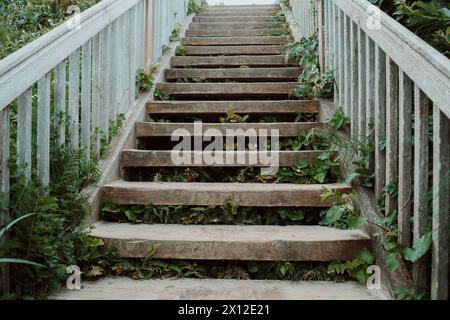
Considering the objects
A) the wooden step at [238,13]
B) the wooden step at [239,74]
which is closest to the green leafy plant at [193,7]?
the wooden step at [238,13]

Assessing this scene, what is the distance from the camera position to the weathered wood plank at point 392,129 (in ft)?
6.09

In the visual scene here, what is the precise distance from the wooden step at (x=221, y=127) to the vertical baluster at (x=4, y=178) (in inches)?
52.0

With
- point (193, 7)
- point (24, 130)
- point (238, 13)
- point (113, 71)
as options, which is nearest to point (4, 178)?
point (24, 130)

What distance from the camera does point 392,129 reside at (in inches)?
73.1

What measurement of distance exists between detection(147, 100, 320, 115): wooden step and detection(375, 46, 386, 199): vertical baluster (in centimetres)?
107

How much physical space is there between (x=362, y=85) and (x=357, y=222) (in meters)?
0.81

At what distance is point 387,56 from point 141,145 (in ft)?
6.00

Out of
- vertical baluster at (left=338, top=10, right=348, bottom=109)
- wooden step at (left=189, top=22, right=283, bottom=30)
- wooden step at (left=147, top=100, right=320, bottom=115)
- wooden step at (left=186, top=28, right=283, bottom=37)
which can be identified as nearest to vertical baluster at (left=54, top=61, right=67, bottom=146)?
wooden step at (left=147, top=100, right=320, bottom=115)

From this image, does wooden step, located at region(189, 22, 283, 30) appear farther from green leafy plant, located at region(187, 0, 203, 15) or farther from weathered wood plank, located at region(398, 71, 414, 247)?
weathered wood plank, located at region(398, 71, 414, 247)

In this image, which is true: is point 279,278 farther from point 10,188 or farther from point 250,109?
point 250,109

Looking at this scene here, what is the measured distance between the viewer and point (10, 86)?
1591 millimetres

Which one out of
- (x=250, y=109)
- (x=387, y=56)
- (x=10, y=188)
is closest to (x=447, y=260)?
(x=387, y=56)

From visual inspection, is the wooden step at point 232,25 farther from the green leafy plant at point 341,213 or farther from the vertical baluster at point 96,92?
the green leafy plant at point 341,213

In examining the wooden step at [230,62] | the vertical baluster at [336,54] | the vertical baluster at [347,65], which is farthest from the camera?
the wooden step at [230,62]
